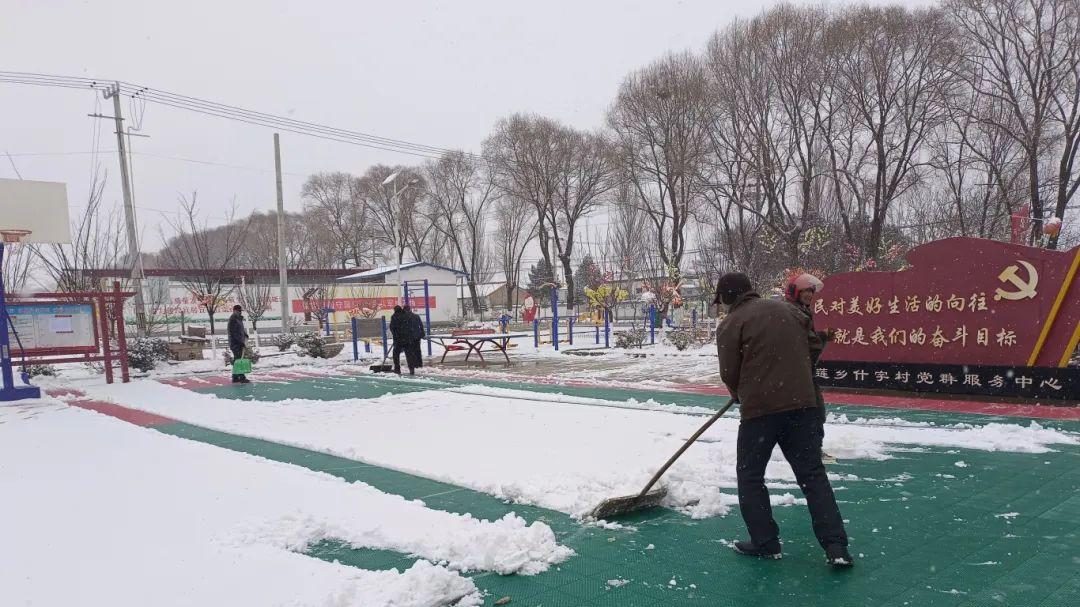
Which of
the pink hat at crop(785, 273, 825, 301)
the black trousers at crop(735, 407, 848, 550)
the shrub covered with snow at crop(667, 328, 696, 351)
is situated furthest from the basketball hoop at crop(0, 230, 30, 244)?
the shrub covered with snow at crop(667, 328, 696, 351)

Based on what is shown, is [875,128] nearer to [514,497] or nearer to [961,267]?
[961,267]

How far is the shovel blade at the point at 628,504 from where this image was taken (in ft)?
14.5

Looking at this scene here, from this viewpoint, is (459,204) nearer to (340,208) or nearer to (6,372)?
(340,208)

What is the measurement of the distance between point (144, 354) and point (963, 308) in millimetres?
16827

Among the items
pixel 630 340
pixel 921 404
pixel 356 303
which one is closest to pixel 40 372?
pixel 630 340

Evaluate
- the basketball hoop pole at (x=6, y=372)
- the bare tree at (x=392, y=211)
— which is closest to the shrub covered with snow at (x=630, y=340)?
the basketball hoop pole at (x=6, y=372)

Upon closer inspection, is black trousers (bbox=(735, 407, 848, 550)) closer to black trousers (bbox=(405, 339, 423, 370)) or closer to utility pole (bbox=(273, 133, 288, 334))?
black trousers (bbox=(405, 339, 423, 370))

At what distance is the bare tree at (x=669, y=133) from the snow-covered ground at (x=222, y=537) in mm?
22799

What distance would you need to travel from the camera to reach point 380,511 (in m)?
4.68

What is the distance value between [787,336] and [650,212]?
A: 99.4 feet

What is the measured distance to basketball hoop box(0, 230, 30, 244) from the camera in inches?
474

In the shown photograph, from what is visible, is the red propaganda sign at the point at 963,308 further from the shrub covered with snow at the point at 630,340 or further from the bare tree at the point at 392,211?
the bare tree at the point at 392,211

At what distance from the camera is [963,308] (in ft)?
29.2

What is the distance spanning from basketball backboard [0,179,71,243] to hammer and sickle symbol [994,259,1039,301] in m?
15.6
